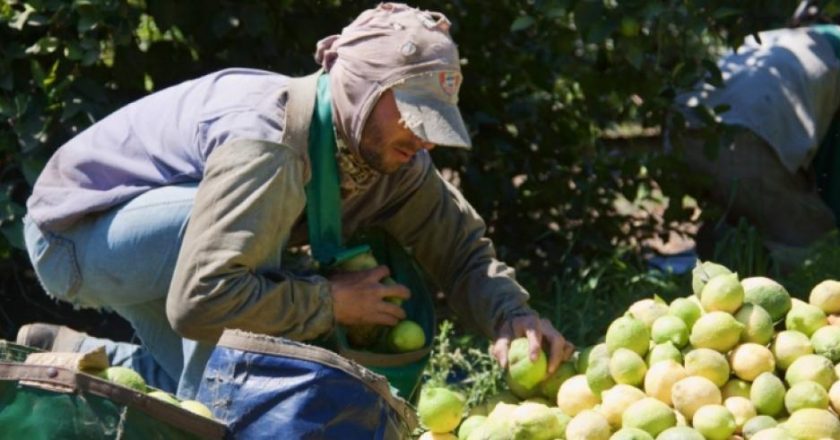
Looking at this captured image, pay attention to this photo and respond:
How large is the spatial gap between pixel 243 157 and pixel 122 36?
1391 millimetres

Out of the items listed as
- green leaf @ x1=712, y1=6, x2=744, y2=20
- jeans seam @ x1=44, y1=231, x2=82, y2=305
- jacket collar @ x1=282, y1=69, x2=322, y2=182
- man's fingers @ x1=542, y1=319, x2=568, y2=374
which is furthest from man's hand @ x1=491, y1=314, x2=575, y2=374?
green leaf @ x1=712, y1=6, x2=744, y2=20

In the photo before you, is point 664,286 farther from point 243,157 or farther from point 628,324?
point 243,157

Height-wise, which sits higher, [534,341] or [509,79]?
[534,341]

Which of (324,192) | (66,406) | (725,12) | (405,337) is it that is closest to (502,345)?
(405,337)

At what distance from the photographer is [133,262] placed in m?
3.31

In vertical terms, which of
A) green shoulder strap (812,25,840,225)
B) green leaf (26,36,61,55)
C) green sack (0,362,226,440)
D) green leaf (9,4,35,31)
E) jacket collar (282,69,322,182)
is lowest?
green shoulder strap (812,25,840,225)

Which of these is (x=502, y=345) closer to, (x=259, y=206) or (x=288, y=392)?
(x=259, y=206)

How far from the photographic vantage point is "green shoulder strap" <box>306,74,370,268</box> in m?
3.10

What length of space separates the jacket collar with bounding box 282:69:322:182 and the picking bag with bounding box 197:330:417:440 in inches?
24.5

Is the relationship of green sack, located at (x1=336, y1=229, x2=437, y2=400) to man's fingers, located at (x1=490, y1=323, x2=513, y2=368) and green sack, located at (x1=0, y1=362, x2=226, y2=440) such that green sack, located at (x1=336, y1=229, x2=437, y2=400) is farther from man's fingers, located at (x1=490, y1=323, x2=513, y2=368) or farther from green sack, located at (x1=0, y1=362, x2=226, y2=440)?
green sack, located at (x1=0, y1=362, x2=226, y2=440)

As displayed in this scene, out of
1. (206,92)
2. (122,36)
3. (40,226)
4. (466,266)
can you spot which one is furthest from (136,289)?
(122,36)

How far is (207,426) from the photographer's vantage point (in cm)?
231

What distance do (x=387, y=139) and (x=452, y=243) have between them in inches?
24.0

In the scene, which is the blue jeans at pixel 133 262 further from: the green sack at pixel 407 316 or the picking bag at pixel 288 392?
the picking bag at pixel 288 392
